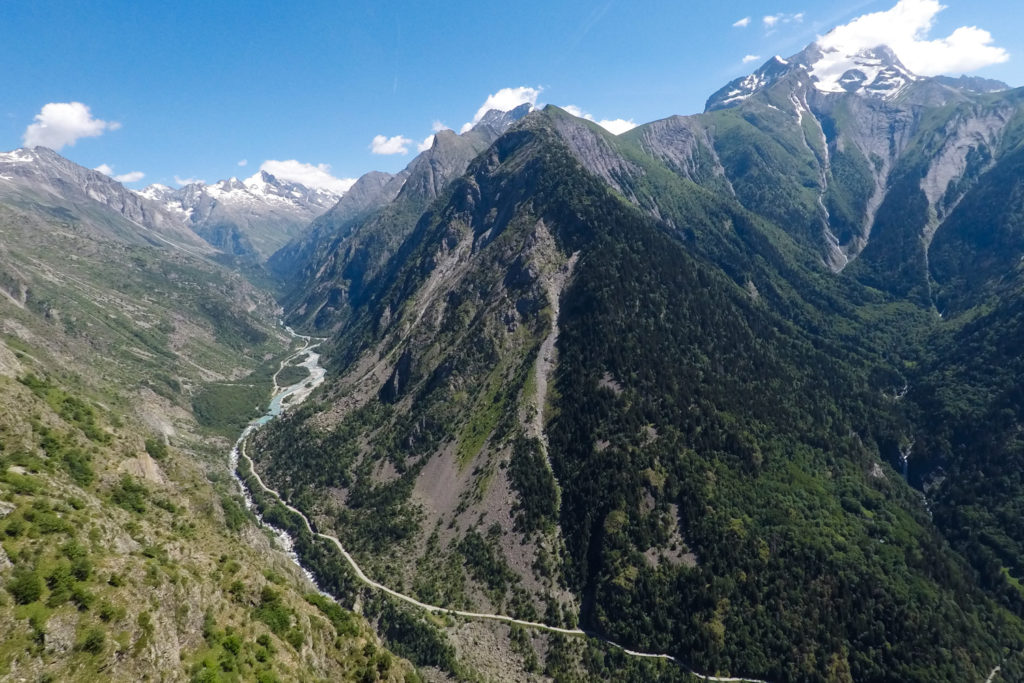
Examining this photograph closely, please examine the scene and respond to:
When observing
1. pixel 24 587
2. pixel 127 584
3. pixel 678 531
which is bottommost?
pixel 127 584

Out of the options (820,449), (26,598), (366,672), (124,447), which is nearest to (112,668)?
(26,598)

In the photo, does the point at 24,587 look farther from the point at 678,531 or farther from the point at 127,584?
the point at 678,531

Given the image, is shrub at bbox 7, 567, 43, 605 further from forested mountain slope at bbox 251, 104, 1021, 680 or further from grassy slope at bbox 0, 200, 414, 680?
forested mountain slope at bbox 251, 104, 1021, 680

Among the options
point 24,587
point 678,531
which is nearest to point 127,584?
point 24,587

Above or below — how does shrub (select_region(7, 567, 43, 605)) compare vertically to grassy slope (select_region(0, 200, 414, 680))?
above

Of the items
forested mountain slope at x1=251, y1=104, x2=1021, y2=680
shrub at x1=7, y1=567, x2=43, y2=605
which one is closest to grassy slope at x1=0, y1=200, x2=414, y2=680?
shrub at x1=7, y1=567, x2=43, y2=605

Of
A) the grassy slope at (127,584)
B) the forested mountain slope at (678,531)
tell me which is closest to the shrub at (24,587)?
the grassy slope at (127,584)

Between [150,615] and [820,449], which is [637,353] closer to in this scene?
[820,449]

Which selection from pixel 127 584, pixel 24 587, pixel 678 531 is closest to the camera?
pixel 24 587

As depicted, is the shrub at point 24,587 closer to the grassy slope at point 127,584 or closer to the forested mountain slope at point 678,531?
the grassy slope at point 127,584

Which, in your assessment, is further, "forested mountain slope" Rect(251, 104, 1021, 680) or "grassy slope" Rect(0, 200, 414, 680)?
Result: "forested mountain slope" Rect(251, 104, 1021, 680)

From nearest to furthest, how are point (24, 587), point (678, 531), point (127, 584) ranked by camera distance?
point (24, 587) < point (127, 584) < point (678, 531)
